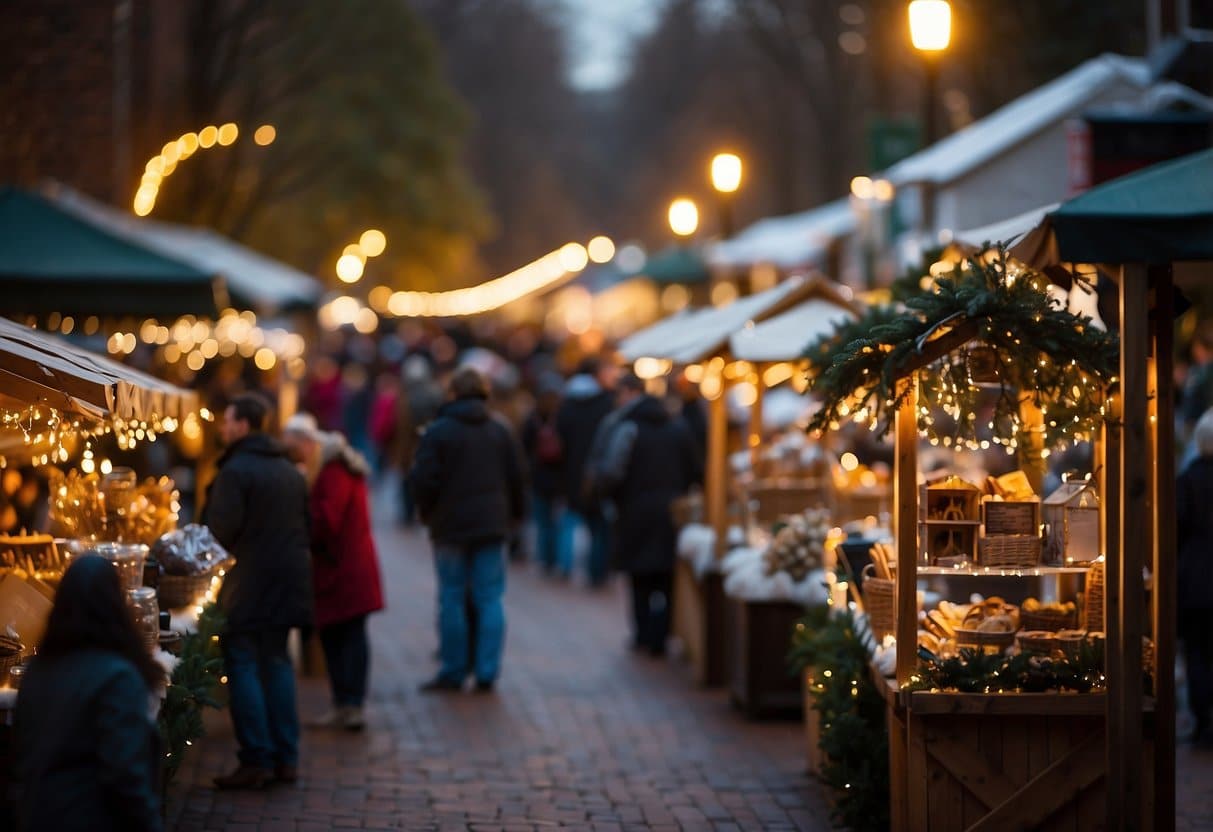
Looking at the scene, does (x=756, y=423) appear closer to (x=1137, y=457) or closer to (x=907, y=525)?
(x=907, y=525)

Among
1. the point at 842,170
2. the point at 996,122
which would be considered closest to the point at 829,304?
the point at 996,122

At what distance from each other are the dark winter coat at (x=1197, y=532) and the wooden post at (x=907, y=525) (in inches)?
135

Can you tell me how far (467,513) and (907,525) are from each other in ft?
16.3

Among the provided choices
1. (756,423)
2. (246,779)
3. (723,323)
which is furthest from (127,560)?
(756,423)

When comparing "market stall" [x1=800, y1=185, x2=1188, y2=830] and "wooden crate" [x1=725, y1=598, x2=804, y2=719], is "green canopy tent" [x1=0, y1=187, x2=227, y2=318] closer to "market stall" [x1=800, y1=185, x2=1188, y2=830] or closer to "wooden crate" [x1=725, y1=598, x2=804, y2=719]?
"wooden crate" [x1=725, y1=598, x2=804, y2=719]

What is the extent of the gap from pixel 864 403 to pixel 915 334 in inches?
13.3

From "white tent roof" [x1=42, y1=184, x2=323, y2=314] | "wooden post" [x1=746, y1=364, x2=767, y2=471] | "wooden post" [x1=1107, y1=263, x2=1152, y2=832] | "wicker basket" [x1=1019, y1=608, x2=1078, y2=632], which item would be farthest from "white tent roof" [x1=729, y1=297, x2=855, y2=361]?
"white tent roof" [x1=42, y1=184, x2=323, y2=314]

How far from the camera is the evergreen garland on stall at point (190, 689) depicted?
7602mm

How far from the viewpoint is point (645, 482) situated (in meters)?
13.8

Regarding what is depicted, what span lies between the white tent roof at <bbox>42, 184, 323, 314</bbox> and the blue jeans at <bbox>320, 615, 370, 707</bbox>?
529cm

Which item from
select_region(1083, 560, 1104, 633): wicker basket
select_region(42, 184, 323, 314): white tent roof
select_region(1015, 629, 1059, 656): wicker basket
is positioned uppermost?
select_region(42, 184, 323, 314): white tent roof

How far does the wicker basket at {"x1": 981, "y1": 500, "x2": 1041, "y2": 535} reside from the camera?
7.53 m

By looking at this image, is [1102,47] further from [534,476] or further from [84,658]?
[84,658]

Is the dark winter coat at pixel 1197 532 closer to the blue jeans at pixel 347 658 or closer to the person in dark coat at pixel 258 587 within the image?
the blue jeans at pixel 347 658
